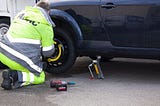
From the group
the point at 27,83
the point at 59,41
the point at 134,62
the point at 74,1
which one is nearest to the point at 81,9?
the point at 74,1

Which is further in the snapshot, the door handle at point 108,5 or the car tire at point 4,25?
the car tire at point 4,25

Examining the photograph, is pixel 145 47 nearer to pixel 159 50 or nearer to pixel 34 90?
pixel 159 50

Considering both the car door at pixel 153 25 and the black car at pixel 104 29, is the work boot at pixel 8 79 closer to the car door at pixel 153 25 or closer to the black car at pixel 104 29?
the black car at pixel 104 29

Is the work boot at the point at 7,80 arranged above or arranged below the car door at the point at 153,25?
below

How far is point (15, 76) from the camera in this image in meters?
5.28

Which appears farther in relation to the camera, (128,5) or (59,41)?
(59,41)

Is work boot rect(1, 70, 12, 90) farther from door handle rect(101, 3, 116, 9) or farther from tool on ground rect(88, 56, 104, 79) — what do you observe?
door handle rect(101, 3, 116, 9)

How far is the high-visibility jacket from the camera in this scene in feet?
17.5

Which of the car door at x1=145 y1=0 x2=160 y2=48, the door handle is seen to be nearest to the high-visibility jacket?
the door handle

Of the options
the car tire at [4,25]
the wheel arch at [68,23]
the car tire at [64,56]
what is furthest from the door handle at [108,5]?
the car tire at [4,25]

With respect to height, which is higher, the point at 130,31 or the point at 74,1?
the point at 74,1

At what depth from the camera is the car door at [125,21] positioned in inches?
216

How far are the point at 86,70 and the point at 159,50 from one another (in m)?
1.72

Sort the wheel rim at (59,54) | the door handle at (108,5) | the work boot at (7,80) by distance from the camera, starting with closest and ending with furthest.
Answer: the work boot at (7,80) → the door handle at (108,5) → the wheel rim at (59,54)
